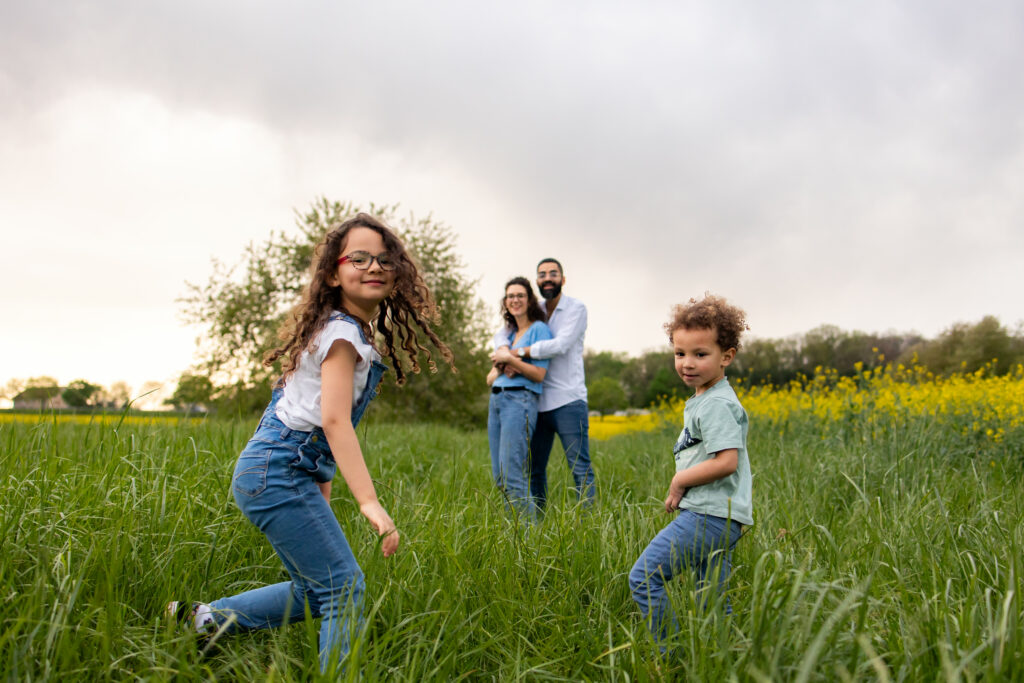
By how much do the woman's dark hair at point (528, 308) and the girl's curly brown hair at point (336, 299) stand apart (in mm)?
2025

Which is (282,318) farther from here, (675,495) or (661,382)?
(661,382)

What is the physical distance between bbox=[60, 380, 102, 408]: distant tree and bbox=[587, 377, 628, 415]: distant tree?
50.6 metres

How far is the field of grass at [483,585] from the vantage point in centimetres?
165

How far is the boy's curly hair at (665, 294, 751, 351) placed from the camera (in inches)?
96.9

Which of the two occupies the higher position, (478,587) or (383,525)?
(383,525)

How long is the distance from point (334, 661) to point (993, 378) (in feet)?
34.6

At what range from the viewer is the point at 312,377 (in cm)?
220

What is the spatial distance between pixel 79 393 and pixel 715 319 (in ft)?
10.3

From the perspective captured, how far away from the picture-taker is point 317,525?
6.84 ft

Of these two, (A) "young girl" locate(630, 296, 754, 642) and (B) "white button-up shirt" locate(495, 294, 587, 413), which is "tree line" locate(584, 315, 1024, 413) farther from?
(A) "young girl" locate(630, 296, 754, 642)

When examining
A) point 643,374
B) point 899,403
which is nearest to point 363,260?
point 899,403

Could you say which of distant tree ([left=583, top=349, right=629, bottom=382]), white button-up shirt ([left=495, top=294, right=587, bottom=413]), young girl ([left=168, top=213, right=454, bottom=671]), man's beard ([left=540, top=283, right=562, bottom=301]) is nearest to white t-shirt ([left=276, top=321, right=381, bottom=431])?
young girl ([left=168, top=213, right=454, bottom=671])

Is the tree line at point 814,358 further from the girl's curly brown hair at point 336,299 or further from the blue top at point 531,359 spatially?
the girl's curly brown hair at point 336,299

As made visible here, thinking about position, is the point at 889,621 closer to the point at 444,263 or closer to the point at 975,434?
the point at 975,434
